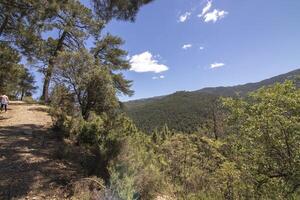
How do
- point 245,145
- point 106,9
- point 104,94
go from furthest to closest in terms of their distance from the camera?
point 104,94 → point 106,9 → point 245,145

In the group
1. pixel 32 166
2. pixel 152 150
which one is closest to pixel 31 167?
pixel 32 166

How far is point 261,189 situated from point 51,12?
8347 millimetres

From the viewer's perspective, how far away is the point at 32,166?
6973 mm

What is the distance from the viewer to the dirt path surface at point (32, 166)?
18.8 feet

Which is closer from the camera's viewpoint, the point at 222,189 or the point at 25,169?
the point at 25,169

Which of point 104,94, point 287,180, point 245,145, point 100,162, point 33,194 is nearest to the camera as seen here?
point 33,194

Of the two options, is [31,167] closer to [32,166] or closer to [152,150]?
[32,166]

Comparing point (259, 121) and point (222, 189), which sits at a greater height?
point (259, 121)

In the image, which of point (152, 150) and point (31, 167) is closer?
point (31, 167)

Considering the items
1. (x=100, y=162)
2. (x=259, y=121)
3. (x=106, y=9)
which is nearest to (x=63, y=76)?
(x=106, y=9)

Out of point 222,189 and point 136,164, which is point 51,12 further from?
point 222,189

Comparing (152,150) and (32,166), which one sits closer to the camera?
(32,166)

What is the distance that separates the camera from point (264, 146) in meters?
6.59

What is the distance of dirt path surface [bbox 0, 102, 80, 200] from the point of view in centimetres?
572
